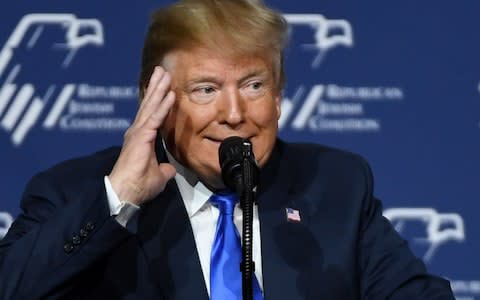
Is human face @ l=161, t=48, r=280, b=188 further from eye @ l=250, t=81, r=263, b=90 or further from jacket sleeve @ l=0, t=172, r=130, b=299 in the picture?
jacket sleeve @ l=0, t=172, r=130, b=299

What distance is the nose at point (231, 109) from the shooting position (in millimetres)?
2160

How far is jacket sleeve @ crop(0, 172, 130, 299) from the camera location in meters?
2.03

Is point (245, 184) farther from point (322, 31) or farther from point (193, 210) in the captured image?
point (322, 31)

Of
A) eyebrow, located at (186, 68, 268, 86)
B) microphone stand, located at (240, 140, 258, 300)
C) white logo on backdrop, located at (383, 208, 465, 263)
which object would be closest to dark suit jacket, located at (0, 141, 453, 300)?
eyebrow, located at (186, 68, 268, 86)

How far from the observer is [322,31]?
3186mm

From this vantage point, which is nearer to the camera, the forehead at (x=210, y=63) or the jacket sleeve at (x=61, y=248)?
the jacket sleeve at (x=61, y=248)

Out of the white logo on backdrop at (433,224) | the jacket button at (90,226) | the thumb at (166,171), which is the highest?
the thumb at (166,171)

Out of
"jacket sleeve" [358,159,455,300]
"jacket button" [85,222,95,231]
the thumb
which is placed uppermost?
the thumb

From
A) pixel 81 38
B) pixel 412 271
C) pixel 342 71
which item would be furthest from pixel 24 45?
pixel 412 271

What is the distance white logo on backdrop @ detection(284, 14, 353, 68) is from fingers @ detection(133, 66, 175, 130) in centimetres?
111

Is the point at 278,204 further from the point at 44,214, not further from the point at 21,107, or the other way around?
the point at 21,107

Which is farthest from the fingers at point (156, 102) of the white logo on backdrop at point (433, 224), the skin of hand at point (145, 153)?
the white logo on backdrop at point (433, 224)

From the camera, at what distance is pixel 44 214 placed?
7.27 feet

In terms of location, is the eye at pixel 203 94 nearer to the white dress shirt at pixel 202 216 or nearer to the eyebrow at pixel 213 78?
the eyebrow at pixel 213 78
